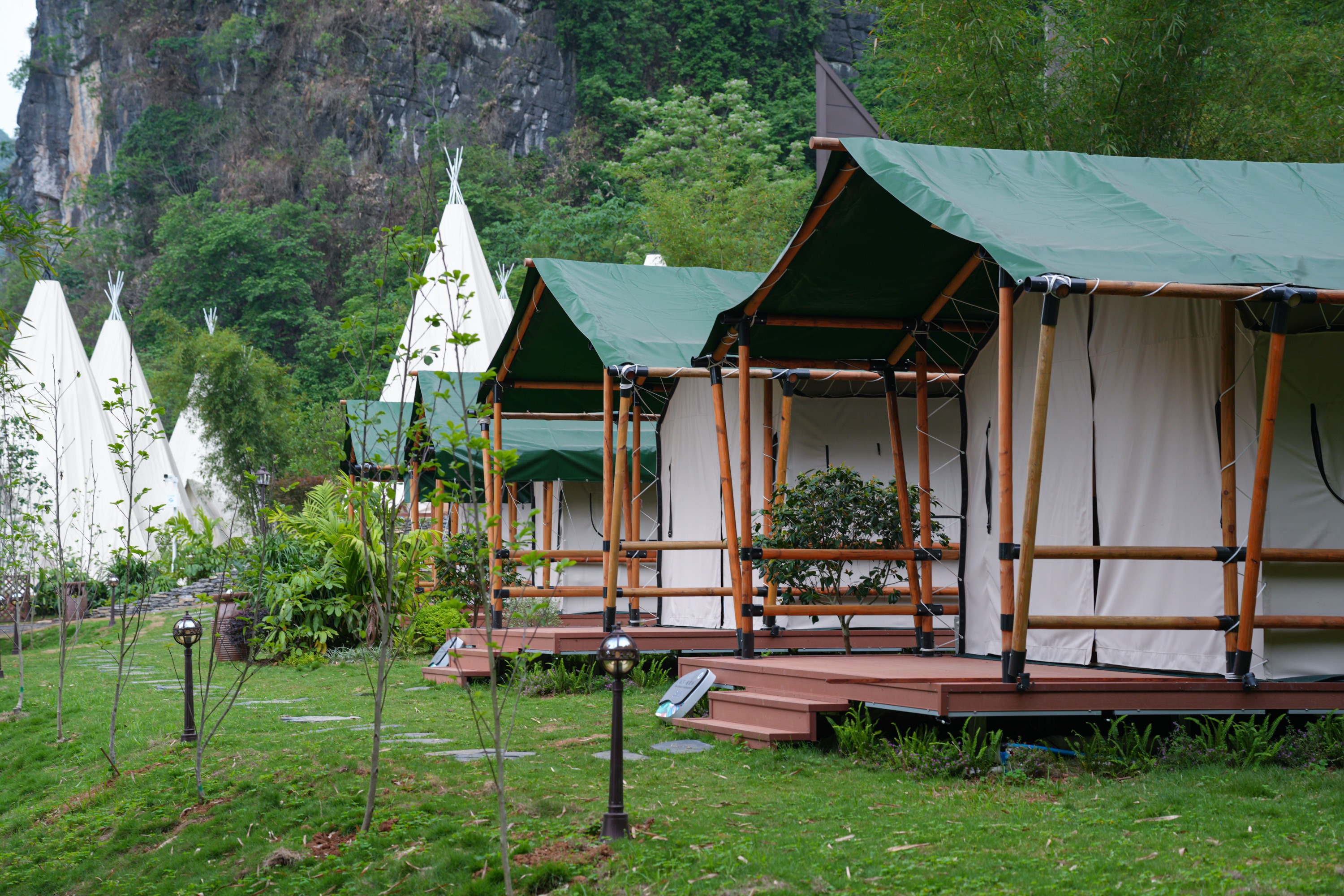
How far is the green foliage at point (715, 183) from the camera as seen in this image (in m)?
24.9

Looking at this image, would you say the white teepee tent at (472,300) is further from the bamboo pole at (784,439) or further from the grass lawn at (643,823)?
the grass lawn at (643,823)

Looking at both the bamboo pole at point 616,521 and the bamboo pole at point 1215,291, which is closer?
the bamboo pole at point 1215,291

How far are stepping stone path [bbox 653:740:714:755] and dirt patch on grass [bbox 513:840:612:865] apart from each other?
1.99 meters

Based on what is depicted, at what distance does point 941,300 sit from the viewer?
27.1ft

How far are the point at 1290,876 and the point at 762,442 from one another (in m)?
6.66

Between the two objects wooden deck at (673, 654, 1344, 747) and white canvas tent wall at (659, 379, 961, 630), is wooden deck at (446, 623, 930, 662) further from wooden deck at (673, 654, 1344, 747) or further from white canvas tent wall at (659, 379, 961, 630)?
wooden deck at (673, 654, 1344, 747)

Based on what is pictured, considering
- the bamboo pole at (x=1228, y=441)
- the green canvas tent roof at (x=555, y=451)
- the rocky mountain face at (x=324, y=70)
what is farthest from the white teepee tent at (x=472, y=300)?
the rocky mountain face at (x=324, y=70)

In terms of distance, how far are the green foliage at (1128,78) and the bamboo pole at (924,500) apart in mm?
4903

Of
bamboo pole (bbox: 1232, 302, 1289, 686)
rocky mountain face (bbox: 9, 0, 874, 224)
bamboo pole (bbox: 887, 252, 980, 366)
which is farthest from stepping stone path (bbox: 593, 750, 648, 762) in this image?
rocky mountain face (bbox: 9, 0, 874, 224)

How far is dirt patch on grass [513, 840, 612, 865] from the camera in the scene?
14.4 ft

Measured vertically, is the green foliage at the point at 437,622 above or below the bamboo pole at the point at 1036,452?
below

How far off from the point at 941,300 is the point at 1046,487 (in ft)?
5.36

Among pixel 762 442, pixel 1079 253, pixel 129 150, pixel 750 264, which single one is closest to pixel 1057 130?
pixel 762 442

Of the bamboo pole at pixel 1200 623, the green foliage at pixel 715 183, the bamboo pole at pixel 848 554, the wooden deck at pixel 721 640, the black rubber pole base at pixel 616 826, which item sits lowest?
the black rubber pole base at pixel 616 826
